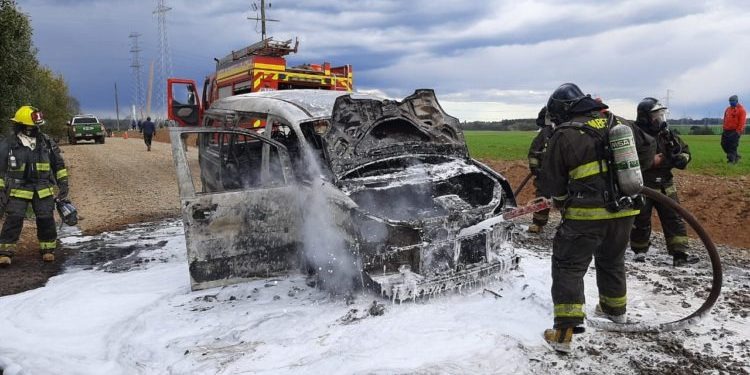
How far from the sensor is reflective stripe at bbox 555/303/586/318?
3689 millimetres

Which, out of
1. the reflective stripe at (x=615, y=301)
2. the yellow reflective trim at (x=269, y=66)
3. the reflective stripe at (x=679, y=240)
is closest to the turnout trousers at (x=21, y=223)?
the yellow reflective trim at (x=269, y=66)

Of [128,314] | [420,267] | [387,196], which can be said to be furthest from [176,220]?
[420,267]

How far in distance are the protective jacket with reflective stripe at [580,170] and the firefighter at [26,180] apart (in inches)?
214

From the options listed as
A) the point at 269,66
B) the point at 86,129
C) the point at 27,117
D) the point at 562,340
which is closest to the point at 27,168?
the point at 27,117

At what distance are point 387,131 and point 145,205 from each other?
21.1ft

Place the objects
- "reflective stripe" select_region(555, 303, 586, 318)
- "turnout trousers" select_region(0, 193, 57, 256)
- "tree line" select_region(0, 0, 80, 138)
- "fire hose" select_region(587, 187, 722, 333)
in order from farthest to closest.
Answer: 1. "tree line" select_region(0, 0, 80, 138)
2. "turnout trousers" select_region(0, 193, 57, 256)
3. "fire hose" select_region(587, 187, 722, 333)
4. "reflective stripe" select_region(555, 303, 586, 318)

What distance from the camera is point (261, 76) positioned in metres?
10.7

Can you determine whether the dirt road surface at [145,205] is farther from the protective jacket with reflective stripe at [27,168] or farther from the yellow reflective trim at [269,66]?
the yellow reflective trim at [269,66]

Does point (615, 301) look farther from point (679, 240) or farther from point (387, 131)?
point (387, 131)

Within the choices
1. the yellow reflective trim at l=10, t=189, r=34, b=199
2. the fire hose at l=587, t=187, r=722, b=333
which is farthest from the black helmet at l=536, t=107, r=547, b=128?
the yellow reflective trim at l=10, t=189, r=34, b=199

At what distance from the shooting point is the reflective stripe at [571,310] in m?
3.69

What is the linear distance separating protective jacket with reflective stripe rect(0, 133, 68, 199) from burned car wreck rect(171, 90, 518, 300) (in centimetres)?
227

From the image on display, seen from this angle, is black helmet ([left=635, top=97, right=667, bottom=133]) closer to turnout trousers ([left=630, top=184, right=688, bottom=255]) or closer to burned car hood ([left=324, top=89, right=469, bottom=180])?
turnout trousers ([left=630, top=184, right=688, bottom=255])

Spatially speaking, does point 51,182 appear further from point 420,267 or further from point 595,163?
point 595,163
